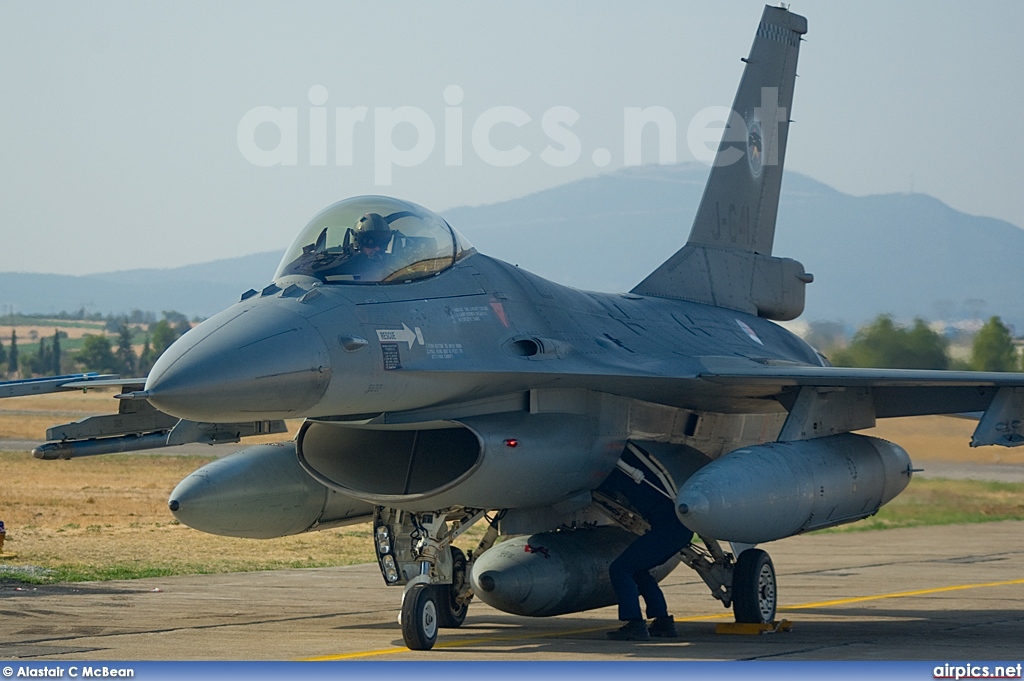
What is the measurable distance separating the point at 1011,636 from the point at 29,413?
47.2 metres

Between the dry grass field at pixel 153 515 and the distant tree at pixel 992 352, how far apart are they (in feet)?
6.53

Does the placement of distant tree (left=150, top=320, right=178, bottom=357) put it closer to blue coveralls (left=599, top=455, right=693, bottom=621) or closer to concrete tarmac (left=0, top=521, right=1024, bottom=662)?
concrete tarmac (left=0, top=521, right=1024, bottom=662)

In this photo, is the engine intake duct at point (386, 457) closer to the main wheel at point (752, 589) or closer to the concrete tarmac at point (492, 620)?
the concrete tarmac at point (492, 620)

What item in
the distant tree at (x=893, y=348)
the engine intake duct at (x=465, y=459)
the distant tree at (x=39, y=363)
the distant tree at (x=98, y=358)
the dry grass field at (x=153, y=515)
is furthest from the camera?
the distant tree at (x=39, y=363)

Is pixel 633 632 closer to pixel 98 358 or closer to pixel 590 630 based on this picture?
pixel 590 630

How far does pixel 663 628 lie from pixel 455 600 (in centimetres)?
202

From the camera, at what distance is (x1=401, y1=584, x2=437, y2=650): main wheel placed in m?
10.3

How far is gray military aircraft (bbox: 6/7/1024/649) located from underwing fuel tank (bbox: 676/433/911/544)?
22 mm

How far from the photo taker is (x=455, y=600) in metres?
12.9

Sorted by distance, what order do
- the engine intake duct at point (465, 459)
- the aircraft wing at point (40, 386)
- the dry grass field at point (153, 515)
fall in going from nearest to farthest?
the engine intake duct at point (465, 459) < the aircraft wing at point (40, 386) < the dry grass field at point (153, 515)

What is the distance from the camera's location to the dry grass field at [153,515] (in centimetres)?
1819

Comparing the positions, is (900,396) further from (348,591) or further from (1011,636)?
(348,591)

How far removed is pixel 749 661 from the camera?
10.2 meters

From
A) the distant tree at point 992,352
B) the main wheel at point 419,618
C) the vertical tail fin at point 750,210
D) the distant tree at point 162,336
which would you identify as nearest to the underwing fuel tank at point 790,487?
the main wheel at point 419,618
